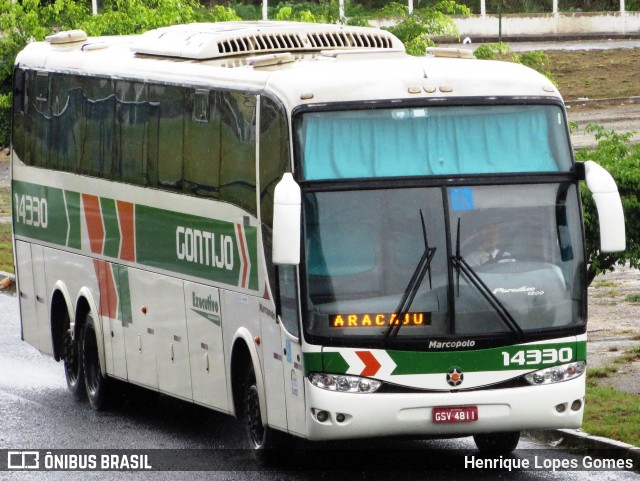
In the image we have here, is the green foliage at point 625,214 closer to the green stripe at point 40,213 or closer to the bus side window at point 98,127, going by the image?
the bus side window at point 98,127

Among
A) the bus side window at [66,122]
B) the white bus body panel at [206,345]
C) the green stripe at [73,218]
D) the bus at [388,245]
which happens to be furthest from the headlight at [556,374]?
the bus side window at [66,122]

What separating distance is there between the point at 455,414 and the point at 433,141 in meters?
1.99

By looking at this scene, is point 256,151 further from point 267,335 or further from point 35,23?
point 35,23

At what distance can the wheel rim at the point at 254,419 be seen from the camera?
43.9ft

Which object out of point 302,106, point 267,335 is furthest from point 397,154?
point 267,335

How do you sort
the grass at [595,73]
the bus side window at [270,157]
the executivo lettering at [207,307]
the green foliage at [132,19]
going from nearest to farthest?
the bus side window at [270,157] → the executivo lettering at [207,307] → the green foliage at [132,19] → the grass at [595,73]

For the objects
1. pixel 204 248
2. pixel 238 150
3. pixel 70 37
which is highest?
pixel 70 37

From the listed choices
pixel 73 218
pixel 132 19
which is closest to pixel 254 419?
pixel 73 218

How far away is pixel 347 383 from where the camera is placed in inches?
473

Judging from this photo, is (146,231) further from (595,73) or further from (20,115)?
(595,73)

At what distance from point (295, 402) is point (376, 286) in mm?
1064

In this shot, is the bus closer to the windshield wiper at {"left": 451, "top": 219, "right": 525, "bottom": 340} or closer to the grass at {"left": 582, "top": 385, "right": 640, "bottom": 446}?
the windshield wiper at {"left": 451, "top": 219, "right": 525, "bottom": 340}

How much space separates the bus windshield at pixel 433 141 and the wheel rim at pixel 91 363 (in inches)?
218

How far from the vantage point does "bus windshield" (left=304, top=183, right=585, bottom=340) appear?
12055 millimetres
